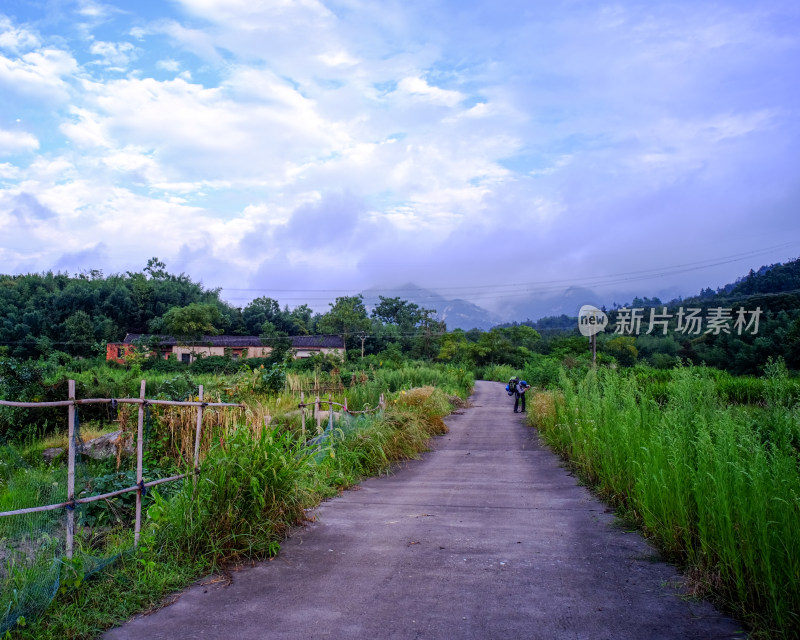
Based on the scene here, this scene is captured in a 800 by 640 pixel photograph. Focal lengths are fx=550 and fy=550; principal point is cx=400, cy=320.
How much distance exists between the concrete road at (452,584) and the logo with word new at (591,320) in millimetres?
18183

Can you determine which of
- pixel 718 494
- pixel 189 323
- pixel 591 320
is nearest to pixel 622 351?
pixel 591 320

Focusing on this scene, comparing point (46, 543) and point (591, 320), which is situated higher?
point (591, 320)

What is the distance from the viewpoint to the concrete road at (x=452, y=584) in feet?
10.2

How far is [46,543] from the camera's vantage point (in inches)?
157

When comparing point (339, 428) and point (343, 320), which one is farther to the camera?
point (343, 320)

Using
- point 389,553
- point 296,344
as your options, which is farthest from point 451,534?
point 296,344

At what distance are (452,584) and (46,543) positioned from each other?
293cm

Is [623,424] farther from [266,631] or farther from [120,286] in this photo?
[120,286]

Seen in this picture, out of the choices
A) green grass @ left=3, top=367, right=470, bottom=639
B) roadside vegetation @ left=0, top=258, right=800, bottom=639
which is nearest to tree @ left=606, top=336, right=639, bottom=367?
roadside vegetation @ left=0, top=258, right=800, bottom=639

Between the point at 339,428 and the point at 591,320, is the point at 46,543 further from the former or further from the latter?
the point at 591,320

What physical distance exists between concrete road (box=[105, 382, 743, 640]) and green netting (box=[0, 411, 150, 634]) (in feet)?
1.90

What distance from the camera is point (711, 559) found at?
11.9 ft

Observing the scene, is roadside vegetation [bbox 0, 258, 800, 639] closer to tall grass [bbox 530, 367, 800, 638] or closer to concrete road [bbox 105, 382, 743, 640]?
tall grass [bbox 530, 367, 800, 638]

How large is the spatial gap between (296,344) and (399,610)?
185 feet
